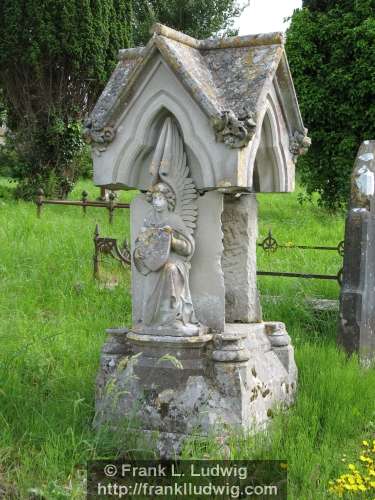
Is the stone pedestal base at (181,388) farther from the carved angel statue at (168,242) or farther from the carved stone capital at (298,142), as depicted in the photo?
the carved stone capital at (298,142)

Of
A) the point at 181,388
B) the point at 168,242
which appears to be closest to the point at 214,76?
the point at 168,242

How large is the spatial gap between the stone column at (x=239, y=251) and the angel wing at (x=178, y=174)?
41 centimetres

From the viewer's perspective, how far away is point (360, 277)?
541 cm

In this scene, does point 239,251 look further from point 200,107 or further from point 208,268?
point 200,107

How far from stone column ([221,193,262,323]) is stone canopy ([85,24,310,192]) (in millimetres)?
334

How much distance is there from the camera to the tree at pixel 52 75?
15.3 m

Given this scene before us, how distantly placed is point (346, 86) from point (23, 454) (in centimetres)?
1231

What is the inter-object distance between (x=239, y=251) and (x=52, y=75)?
13.0 meters

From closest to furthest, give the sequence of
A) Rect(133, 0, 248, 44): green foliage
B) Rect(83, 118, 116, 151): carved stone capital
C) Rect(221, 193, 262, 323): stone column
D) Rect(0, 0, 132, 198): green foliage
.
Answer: Rect(83, 118, 116, 151): carved stone capital
Rect(221, 193, 262, 323): stone column
Rect(0, 0, 132, 198): green foliage
Rect(133, 0, 248, 44): green foliage

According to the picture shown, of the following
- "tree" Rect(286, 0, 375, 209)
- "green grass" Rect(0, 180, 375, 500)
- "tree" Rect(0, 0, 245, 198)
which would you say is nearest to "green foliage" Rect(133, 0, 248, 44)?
"tree" Rect(0, 0, 245, 198)

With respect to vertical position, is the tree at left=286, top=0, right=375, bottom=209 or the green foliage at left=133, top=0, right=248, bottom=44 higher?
the green foliage at left=133, top=0, right=248, bottom=44

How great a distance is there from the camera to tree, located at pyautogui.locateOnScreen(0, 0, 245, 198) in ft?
50.3

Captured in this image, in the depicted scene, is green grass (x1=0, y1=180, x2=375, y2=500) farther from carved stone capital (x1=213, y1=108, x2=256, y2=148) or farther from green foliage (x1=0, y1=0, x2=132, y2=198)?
green foliage (x1=0, y1=0, x2=132, y2=198)

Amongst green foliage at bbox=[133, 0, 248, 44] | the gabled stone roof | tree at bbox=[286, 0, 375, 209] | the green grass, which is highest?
green foliage at bbox=[133, 0, 248, 44]
